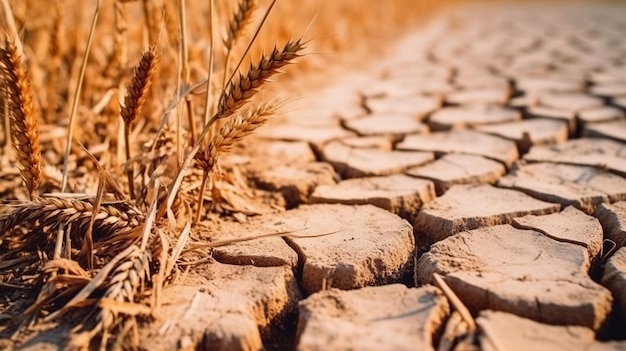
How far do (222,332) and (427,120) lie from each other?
1767mm

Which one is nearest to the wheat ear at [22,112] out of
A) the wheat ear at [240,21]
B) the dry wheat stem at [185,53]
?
the dry wheat stem at [185,53]

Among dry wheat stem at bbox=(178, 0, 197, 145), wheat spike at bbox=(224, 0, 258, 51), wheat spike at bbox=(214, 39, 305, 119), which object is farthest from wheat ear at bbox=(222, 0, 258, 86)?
wheat spike at bbox=(214, 39, 305, 119)

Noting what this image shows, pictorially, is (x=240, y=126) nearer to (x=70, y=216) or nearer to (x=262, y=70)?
(x=262, y=70)

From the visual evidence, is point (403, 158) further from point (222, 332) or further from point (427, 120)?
point (222, 332)

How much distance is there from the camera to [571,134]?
2336 millimetres

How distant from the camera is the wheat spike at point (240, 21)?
51.5 inches

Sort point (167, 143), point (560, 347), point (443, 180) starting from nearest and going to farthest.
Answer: point (560, 347), point (167, 143), point (443, 180)

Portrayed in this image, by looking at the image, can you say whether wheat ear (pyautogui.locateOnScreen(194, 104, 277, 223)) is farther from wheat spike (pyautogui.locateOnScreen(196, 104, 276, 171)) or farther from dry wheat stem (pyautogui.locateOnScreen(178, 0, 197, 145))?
dry wheat stem (pyautogui.locateOnScreen(178, 0, 197, 145))

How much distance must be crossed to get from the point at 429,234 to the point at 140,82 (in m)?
0.85

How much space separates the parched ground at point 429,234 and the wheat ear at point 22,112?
41cm

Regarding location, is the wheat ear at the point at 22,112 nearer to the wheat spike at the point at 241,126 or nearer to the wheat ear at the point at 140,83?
the wheat ear at the point at 140,83

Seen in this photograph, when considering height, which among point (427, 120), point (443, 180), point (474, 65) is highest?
point (474, 65)

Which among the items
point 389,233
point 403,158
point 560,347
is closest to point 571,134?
point 403,158

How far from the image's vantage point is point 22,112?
1.17 meters
